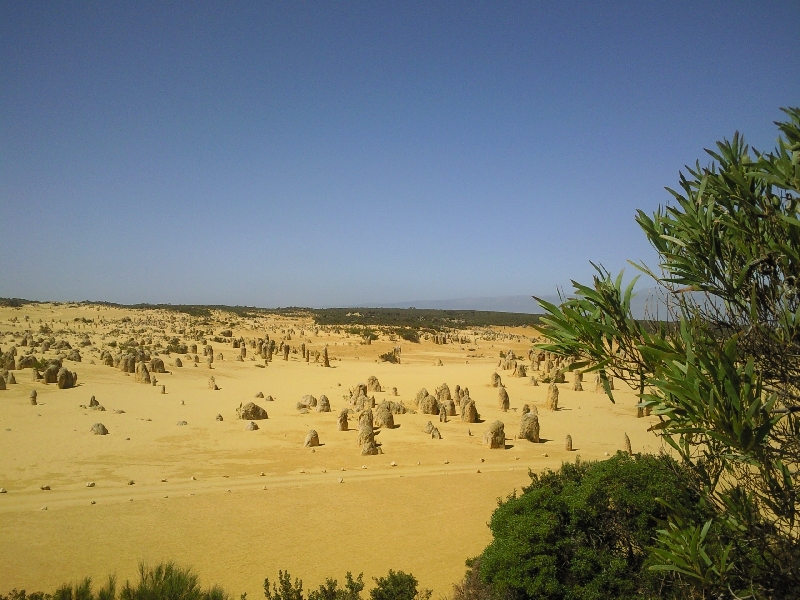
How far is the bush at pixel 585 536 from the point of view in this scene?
6555mm

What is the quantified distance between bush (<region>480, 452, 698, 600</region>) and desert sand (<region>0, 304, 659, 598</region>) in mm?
1831

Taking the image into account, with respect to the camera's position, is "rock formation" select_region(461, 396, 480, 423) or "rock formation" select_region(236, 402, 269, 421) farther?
"rock formation" select_region(461, 396, 480, 423)

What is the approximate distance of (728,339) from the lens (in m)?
3.07

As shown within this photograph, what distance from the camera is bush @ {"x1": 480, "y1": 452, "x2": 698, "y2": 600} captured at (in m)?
6.55

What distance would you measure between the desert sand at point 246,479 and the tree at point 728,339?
5977mm

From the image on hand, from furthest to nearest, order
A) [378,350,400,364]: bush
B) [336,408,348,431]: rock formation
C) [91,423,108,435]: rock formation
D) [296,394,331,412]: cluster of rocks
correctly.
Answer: [378,350,400,364]: bush
[296,394,331,412]: cluster of rocks
[336,408,348,431]: rock formation
[91,423,108,435]: rock formation

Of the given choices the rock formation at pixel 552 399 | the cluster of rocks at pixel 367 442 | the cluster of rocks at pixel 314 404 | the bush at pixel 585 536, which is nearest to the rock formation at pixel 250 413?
the cluster of rocks at pixel 314 404

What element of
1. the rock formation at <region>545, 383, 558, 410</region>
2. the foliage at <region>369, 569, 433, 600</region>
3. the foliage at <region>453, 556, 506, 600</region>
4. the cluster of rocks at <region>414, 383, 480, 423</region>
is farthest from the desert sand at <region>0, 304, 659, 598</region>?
the foliage at <region>369, 569, 433, 600</region>

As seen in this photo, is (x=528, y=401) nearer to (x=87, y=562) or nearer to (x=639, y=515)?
(x=639, y=515)

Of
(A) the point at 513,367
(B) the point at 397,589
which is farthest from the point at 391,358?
(B) the point at 397,589

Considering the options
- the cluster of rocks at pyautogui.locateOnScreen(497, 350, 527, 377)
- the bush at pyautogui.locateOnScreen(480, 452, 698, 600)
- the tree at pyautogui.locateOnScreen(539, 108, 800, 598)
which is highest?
the tree at pyautogui.locateOnScreen(539, 108, 800, 598)

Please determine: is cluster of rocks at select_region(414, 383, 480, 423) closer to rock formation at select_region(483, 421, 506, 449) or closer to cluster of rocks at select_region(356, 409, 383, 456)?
rock formation at select_region(483, 421, 506, 449)

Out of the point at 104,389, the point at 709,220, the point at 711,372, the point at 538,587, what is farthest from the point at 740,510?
the point at 104,389

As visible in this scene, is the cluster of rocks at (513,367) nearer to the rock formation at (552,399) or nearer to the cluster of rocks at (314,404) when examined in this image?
the rock formation at (552,399)
